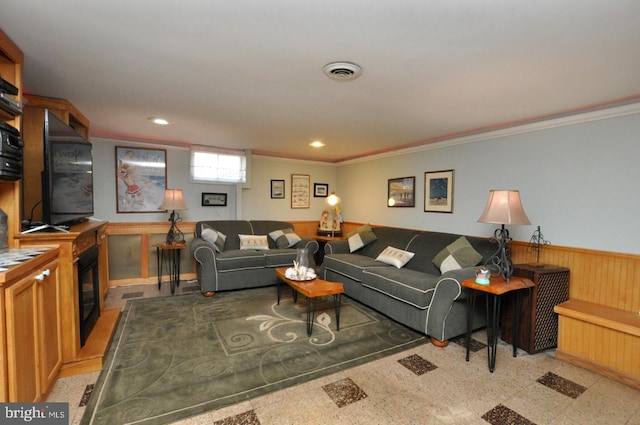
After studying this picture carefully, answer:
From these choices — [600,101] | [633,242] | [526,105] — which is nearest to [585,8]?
[526,105]

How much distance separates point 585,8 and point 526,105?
1.50 m

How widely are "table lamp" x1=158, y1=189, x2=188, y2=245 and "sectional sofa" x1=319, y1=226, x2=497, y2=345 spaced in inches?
89.6

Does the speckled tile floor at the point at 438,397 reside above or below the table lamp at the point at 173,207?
below

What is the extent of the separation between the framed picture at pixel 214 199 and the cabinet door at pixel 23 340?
3527mm

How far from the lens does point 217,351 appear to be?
2.56m

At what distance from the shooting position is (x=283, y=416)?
1.81 m

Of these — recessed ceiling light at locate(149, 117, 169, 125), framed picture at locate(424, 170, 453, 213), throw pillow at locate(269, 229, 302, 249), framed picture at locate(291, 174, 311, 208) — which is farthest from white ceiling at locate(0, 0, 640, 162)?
framed picture at locate(291, 174, 311, 208)

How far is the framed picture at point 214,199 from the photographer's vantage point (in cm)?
516

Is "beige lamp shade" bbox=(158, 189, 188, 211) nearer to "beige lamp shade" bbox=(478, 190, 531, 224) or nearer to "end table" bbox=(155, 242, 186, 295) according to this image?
"end table" bbox=(155, 242, 186, 295)

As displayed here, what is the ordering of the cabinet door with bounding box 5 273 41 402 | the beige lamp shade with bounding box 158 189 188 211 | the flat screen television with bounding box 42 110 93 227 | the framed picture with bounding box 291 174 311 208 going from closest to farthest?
the cabinet door with bounding box 5 273 41 402 → the flat screen television with bounding box 42 110 93 227 → the beige lamp shade with bounding box 158 189 188 211 → the framed picture with bounding box 291 174 311 208

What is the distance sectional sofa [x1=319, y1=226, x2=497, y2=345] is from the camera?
2.76 meters

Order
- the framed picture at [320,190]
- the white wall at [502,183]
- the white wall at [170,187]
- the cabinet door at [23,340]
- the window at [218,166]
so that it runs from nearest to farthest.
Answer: the cabinet door at [23,340] → the white wall at [502,183] → the white wall at [170,187] → the window at [218,166] → the framed picture at [320,190]

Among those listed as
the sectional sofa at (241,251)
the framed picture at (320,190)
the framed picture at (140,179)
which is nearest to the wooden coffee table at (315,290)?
the sectional sofa at (241,251)

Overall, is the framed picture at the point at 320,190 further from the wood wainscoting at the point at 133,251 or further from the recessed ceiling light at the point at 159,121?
the recessed ceiling light at the point at 159,121
